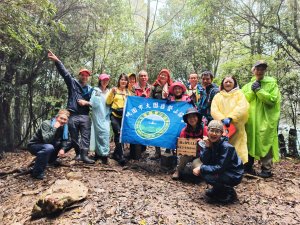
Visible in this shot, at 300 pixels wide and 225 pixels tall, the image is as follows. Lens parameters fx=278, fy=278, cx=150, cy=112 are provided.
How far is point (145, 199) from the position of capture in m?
4.45

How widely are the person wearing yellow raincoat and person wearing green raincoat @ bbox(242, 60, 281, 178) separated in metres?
0.40

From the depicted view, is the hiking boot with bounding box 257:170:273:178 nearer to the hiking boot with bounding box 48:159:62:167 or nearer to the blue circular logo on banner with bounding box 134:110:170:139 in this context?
the blue circular logo on banner with bounding box 134:110:170:139

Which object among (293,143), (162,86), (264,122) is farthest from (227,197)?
(293,143)

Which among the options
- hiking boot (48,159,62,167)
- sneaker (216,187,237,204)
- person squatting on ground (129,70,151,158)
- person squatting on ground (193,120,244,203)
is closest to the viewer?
person squatting on ground (193,120,244,203)

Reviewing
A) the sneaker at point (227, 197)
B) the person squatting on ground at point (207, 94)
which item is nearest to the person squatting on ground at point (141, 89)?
the person squatting on ground at point (207, 94)

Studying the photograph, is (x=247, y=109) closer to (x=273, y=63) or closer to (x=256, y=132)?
(x=256, y=132)

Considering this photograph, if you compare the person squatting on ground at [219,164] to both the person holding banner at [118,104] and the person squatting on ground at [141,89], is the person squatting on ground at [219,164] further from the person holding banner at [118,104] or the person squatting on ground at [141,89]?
the person squatting on ground at [141,89]

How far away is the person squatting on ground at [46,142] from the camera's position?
549cm

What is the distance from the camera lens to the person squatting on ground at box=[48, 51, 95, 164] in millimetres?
6219

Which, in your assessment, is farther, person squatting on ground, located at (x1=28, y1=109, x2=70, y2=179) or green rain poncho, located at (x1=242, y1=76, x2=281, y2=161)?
green rain poncho, located at (x1=242, y1=76, x2=281, y2=161)

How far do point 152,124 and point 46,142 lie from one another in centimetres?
228

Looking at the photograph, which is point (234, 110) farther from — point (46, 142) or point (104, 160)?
point (46, 142)

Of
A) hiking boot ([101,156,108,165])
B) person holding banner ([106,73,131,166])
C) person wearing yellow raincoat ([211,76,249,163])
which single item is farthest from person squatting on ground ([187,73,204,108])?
hiking boot ([101,156,108,165])

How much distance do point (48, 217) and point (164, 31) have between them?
540 inches
